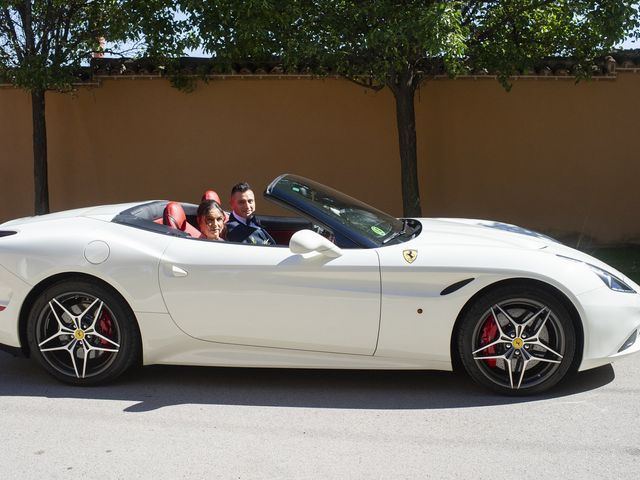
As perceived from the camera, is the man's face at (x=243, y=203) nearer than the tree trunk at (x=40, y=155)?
Yes

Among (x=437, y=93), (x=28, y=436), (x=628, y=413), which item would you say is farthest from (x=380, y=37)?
(x=28, y=436)

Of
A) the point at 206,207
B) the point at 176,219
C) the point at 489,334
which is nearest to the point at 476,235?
the point at 489,334

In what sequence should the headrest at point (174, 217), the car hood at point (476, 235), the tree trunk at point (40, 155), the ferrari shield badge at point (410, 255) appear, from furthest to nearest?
the tree trunk at point (40, 155) → the headrest at point (174, 217) → the car hood at point (476, 235) → the ferrari shield badge at point (410, 255)

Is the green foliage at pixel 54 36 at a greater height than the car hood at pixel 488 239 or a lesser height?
greater

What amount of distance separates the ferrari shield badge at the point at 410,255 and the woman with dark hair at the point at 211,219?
135 cm

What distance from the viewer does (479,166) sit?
11625mm

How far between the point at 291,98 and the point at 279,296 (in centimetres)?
731

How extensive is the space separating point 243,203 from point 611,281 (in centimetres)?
243

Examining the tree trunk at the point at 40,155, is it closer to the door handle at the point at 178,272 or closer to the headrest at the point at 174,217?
the headrest at the point at 174,217

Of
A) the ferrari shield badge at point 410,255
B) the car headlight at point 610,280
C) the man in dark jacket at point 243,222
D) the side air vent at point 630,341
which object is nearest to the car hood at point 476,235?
the ferrari shield badge at point 410,255

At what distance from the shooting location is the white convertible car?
15.2 feet

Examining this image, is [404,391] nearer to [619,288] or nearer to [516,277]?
[516,277]

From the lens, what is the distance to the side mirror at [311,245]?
15.1 ft

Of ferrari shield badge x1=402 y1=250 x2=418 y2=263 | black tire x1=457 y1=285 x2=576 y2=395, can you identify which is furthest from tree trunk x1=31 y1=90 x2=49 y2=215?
black tire x1=457 y1=285 x2=576 y2=395
